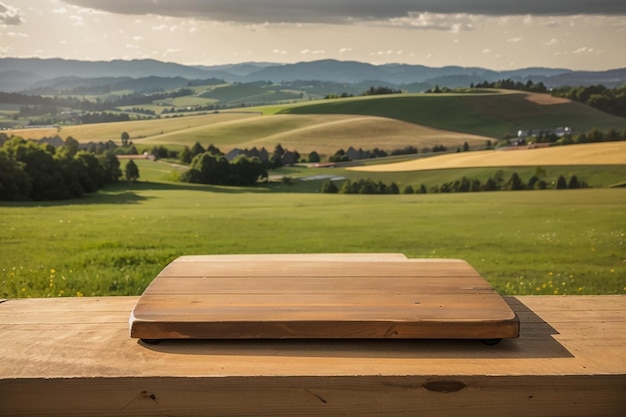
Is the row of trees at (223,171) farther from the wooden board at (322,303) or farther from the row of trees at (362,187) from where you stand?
the wooden board at (322,303)

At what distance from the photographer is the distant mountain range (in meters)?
5.54

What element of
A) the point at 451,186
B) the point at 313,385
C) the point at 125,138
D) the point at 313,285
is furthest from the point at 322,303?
the point at 125,138

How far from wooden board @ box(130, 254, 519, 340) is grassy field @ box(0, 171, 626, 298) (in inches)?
95.6

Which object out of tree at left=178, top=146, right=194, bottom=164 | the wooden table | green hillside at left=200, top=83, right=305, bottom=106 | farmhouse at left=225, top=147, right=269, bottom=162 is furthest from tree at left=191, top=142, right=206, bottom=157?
the wooden table

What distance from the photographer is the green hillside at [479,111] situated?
213 inches

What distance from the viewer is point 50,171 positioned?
5.13m

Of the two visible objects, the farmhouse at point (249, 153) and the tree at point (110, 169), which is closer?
the tree at point (110, 169)

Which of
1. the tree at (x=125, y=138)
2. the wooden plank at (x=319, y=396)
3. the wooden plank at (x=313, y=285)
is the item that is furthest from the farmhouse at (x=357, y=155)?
the wooden plank at (x=319, y=396)

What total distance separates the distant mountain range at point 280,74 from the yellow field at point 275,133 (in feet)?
1.22

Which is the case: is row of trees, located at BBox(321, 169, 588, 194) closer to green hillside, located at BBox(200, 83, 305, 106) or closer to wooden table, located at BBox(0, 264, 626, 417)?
green hillside, located at BBox(200, 83, 305, 106)

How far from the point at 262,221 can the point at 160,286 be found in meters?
3.01

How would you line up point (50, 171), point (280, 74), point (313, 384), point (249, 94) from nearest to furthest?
1. point (313, 384)
2. point (50, 171)
3. point (280, 74)
4. point (249, 94)

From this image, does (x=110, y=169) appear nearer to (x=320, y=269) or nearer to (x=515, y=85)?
(x=320, y=269)

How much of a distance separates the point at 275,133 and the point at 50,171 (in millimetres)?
1850
